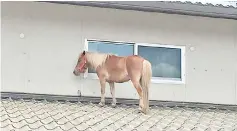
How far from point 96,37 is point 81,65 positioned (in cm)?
68

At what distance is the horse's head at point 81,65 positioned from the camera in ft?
26.9

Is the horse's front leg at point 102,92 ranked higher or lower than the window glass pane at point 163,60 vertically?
lower

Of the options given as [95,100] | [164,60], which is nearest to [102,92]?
[95,100]

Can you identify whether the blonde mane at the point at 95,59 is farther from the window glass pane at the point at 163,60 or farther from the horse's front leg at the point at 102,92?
the window glass pane at the point at 163,60

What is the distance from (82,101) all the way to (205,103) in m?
2.59

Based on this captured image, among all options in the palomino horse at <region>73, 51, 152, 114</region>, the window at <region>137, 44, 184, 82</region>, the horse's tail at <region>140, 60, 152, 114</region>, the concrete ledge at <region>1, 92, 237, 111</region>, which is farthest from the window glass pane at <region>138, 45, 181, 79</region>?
the horse's tail at <region>140, 60, 152, 114</region>

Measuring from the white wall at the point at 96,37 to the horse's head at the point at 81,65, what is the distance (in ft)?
0.72

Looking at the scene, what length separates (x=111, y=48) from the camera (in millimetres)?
8641

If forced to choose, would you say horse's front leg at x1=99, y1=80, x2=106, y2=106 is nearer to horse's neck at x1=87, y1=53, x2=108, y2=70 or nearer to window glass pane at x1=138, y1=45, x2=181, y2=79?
horse's neck at x1=87, y1=53, x2=108, y2=70

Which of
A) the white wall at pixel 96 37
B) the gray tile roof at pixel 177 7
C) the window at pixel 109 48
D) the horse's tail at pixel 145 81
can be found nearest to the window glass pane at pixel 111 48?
the window at pixel 109 48

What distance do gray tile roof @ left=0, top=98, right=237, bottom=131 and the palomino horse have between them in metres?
0.35

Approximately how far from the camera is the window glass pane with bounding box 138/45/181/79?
8.73 m

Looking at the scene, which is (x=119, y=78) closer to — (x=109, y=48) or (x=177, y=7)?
(x=109, y=48)

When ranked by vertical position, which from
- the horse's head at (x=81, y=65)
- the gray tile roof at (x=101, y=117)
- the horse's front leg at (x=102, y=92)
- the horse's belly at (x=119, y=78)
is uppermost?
the horse's head at (x=81, y=65)
